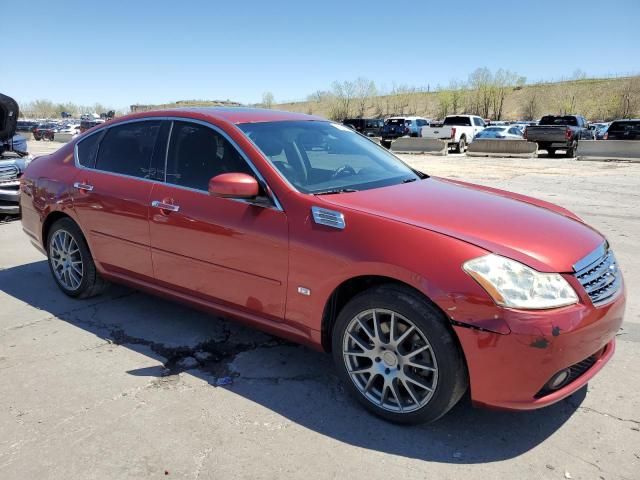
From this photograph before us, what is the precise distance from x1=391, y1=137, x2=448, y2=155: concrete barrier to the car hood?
2254cm

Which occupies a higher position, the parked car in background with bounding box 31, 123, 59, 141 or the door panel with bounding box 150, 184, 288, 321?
the door panel with bounding box 150, 184, 288, 321

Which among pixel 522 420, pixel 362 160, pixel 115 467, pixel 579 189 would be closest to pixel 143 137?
pixel 362 160

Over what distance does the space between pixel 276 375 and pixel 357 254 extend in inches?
45.9

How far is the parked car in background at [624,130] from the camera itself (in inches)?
864

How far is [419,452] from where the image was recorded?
8.83 ft

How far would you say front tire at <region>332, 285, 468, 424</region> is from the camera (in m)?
2.64

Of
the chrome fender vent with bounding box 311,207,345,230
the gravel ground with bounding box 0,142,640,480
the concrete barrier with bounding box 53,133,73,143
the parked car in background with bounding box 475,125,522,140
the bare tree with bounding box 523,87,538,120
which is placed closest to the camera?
the gravel ground with bounding box 0,142,640,480

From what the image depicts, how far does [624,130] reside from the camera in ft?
72.8

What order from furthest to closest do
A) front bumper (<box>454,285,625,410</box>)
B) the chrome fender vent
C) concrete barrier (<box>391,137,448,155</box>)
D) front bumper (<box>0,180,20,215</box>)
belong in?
concrete barrier (<box>391,137,448,155</box>)
front bumper (<box>0,180,20,215</box>)
the chrome fender vent
front bumper (<box>454,285,625,410</box>)

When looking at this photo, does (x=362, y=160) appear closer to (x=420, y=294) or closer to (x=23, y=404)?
(x=420, y=294)

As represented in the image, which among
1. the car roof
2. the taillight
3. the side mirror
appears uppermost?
the car roof

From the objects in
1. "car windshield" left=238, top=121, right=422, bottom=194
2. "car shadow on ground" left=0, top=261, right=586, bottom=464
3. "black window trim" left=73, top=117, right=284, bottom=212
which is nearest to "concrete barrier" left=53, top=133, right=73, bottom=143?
"car shadow on ground" left=0, top=261, right=586, bottom=464

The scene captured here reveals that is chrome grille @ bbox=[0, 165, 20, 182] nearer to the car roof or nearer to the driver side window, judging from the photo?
the car roof

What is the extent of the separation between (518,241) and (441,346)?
2.26ft
